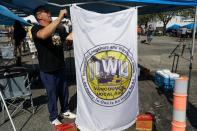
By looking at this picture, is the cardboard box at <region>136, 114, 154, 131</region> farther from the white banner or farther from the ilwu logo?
the ilwu logo

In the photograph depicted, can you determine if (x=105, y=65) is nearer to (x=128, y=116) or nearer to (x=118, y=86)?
(x=118, y=86)

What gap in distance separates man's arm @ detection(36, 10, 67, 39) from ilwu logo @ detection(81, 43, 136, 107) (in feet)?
2.36

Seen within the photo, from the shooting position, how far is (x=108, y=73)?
4.71 metres

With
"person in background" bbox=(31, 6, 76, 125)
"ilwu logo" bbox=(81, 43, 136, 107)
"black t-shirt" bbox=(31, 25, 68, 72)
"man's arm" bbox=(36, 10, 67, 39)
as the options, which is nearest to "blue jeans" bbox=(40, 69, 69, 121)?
"person in background" bbox=(31, 6, 76, 125)

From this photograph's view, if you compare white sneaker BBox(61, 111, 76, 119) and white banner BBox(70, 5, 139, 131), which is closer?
white banner BBox(70, 5, 139, 131)

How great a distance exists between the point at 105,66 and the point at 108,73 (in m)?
0.12

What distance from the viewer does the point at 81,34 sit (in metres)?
4.67

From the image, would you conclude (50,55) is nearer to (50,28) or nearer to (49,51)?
(49,51)

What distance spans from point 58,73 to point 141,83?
4487 millimetres

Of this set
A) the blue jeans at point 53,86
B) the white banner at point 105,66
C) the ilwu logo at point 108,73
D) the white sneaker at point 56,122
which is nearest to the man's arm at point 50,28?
the white banner at point 105,66

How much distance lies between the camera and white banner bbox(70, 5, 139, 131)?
464 cm

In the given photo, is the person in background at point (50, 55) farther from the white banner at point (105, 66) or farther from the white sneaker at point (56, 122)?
the white banner at point (105, 66)

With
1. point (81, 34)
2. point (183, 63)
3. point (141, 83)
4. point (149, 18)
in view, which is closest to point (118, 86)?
point (81, 34)

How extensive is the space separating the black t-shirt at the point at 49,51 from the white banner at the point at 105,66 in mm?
875
